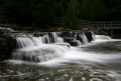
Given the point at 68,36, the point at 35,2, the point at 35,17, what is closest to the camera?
the point at 68,36

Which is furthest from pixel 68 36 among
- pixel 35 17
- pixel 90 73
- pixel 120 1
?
pixel 120 1

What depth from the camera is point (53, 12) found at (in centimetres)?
2806

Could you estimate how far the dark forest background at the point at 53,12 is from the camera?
1064 inches

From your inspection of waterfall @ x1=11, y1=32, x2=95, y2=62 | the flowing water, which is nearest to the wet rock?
waterfall @ x1=11, y1=32, x2=95, y2=62

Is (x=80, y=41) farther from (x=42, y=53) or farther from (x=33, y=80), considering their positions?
(x=33, y=80)

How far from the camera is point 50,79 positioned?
9570 millimetres

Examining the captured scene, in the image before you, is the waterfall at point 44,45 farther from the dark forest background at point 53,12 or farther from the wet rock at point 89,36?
the dark forest background at point 53,12

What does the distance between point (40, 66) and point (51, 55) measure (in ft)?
6.91

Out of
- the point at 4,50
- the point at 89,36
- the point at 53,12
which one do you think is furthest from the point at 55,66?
the point at 53,12

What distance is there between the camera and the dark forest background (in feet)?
88.6

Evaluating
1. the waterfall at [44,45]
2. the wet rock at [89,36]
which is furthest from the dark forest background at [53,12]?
the waterfall at [44,45]

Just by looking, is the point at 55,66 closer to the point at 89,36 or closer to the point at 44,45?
the point at 44,45

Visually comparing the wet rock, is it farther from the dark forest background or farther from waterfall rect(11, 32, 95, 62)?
the dark forest background

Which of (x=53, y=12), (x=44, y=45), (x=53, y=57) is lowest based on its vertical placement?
(x=53, y=57)
